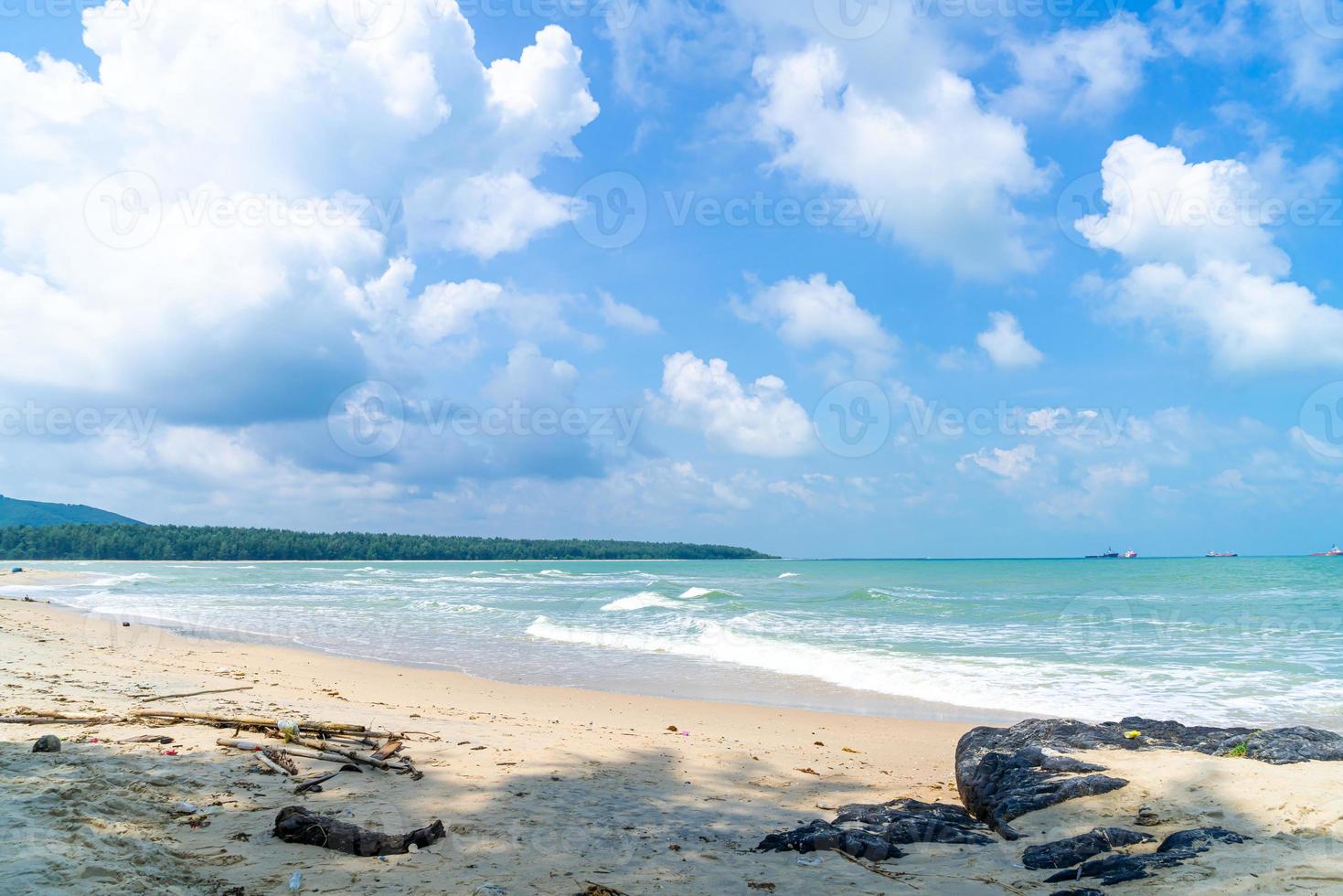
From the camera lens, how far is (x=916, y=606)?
29.8 meters

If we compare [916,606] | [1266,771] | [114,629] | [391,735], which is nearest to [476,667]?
[391,735]

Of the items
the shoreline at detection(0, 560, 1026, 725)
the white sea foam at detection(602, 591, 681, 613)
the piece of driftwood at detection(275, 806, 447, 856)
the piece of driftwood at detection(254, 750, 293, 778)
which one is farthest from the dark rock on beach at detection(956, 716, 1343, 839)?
the white sea foam at detection(602, 591, 681, 613)

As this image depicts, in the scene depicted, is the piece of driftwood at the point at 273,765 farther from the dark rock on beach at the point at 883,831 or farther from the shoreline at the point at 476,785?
the dark rock on beach at the point at 883,831

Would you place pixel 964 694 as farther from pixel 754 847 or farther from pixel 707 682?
pixel 754 847

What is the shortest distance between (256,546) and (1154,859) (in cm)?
12839

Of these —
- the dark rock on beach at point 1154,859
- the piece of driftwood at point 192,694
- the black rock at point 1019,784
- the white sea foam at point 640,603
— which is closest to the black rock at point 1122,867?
the dark rock on beach at point 1154,859

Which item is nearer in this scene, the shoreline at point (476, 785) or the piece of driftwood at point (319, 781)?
the shoreline at point (476, 785)

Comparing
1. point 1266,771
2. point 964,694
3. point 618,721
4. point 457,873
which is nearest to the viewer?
point 457,873

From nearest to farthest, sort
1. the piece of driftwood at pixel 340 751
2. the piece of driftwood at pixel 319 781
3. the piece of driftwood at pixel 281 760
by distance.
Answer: the piece of driftwood at pixel 319 781 < the piece of driftwood at pixel 281 760 < the piece of driftwood at pixel 340 751

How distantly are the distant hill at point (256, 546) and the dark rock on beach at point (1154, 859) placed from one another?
125 m

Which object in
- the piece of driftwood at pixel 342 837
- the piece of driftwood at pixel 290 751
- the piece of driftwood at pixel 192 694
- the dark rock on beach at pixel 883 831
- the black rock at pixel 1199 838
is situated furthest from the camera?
the piece of driftwood at pixel 192 694

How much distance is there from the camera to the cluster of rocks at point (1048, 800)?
4.41 meters

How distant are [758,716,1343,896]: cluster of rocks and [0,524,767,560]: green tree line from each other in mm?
123777

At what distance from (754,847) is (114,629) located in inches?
832
